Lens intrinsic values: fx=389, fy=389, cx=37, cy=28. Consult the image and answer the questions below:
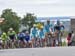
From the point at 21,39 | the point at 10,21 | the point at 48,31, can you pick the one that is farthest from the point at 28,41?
the point at 10,21

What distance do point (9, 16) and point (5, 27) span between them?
8516 mm

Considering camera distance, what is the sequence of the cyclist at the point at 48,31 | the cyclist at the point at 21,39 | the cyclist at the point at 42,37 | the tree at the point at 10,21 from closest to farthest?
the cyclist at the point at 48,31, the cyclist at the point at 42,37, the cyclist at the point at 21,39, the tree at the point at 10,21

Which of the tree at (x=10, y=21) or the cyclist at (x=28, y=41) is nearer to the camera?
the cyclist at (x=28, y=41)

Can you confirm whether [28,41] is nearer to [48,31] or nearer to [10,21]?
[48,31]

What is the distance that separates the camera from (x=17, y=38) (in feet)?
93.6

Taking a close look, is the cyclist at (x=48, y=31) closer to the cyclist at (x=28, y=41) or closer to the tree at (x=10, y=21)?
the cyclist at (x=28, y=41)

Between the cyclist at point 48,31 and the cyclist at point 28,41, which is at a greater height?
the cyclist at point 48,31

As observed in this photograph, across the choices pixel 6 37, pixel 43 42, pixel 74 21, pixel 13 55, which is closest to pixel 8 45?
pixel 6 37

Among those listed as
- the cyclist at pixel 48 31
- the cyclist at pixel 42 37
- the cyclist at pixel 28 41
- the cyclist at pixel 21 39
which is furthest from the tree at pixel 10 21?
the cyclist at pixel 48 31

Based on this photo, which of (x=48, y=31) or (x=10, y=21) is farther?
(x=10, y=21)

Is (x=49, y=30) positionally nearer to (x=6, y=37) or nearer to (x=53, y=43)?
(x=53, y=43)

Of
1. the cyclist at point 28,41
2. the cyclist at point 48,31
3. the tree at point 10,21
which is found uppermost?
the cyclist at point 48,31

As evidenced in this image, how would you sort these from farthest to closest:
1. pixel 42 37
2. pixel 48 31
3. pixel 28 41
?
pixel 28 41 < pixel 42 37 < pixel 48 31

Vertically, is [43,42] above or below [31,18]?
above
